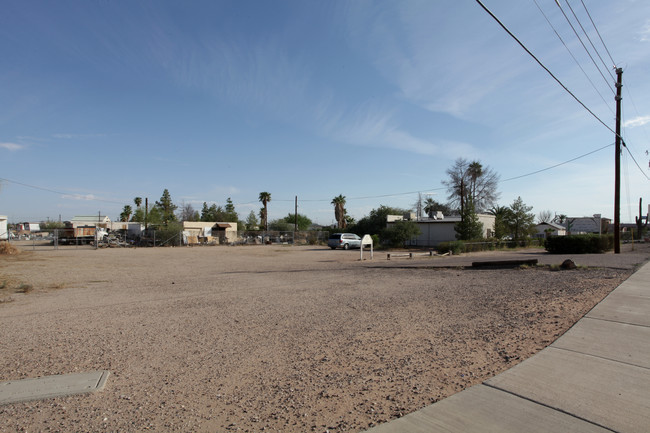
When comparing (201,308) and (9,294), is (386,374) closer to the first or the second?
(201,308)

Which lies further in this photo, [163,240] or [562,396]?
[163,240]

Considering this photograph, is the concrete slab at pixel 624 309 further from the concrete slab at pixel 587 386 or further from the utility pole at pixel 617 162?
the utility pole at pixel 617 162

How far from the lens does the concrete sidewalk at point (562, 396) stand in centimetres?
321

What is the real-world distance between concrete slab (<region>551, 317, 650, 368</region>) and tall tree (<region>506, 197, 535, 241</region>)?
36.5m

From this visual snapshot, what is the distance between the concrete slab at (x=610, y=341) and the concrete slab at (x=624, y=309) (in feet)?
1.34

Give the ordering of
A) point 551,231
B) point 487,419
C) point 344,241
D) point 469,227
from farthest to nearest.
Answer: point 551,231 → point 344,241 → point 469,227 → point 487,419

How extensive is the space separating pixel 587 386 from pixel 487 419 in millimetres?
1441

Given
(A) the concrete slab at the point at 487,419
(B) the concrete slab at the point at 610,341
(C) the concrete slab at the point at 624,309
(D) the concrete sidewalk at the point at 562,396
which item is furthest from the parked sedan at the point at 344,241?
(A) the concrete slab at the point at 487,419

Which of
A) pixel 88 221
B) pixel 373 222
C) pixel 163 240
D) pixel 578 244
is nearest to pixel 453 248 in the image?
pixel 578 244

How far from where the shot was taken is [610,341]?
5418 mm

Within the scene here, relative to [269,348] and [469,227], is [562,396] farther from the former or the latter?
[469,227]

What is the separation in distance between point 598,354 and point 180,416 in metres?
5.04

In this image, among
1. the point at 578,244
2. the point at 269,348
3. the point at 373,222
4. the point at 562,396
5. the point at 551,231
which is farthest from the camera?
the point at 551,231

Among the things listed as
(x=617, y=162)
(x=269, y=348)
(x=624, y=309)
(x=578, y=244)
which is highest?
(x=617, y=162)
